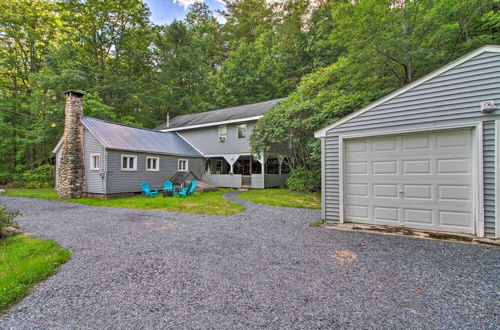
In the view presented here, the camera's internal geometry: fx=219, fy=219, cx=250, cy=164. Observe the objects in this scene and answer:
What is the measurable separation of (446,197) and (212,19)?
3623 cm

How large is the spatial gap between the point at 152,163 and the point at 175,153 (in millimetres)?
1882

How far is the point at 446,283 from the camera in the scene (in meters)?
2.85

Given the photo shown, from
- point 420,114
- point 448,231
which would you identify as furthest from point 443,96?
point 448,231

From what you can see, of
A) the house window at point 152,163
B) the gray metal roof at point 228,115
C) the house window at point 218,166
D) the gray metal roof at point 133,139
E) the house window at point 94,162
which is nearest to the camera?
the house window at point 94,162

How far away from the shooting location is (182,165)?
1622cm

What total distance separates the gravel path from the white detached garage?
2.90 ft

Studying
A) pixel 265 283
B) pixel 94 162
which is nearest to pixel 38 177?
pixel 94 162

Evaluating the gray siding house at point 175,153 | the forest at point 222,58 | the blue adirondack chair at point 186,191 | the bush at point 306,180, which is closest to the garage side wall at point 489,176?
the forest at point 222,58

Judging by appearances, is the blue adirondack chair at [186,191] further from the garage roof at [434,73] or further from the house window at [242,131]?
the garage roof at [434,73]

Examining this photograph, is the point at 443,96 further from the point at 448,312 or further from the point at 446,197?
the point at 448,312

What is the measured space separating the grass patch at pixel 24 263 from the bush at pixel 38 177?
56.2 feet

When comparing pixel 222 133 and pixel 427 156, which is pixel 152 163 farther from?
pixel 427 156

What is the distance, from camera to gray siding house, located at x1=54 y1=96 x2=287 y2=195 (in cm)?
1180

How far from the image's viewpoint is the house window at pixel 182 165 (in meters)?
15.9
